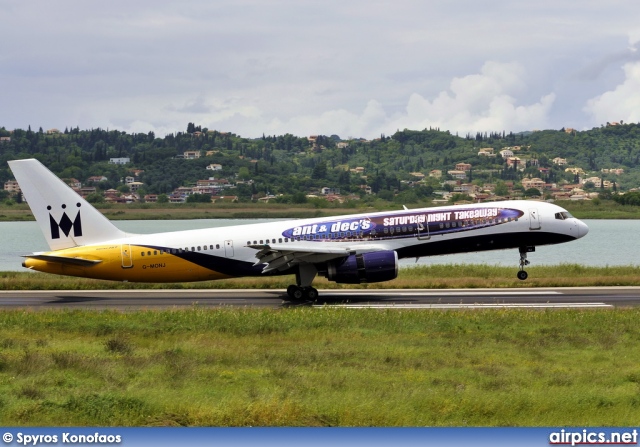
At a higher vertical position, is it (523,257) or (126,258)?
(126,258)

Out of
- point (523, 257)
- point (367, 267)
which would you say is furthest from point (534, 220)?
point (367, 267)

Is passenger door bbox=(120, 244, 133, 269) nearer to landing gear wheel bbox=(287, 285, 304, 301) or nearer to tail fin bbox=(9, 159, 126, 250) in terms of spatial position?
tail fin bbox=(9, 159, 126, 250)

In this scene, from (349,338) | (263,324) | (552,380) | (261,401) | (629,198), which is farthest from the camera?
(629,198)

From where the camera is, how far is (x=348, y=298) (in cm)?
4469

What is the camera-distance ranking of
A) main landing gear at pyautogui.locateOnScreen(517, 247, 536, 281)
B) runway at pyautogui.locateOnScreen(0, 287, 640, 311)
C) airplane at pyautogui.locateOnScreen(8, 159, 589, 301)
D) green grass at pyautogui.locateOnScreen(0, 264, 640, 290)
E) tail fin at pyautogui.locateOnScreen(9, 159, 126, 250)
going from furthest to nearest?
green grass at pyautogui.locateOnScreen(0, 264, 640, 290)
main landing gear at pyautogui.locateOnScreen(517, 247, 536, 281)
tail fin at pyautogui.locateOnScreen(9, 159, 126, 250)
airplane at pyautogui.locateOnScreen(8, 159, 589, 301)
runway at pyautogui.locateOnScreen(0, 287, 640, 311)

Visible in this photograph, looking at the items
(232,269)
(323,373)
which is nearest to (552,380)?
(323,373)

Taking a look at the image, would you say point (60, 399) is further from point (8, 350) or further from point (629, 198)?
point (629, 198)

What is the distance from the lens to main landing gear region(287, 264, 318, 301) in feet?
141

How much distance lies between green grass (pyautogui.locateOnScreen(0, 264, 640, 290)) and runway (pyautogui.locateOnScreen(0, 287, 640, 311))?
1.92 metres

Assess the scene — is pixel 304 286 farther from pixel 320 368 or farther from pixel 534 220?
pixel 320 368

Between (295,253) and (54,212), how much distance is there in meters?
12.8

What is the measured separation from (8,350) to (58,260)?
16073 millimetres


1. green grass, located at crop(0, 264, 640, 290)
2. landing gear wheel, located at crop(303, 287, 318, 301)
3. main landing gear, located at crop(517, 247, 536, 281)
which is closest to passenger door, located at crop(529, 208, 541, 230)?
main landing gear, located at crop(517, 247, 536, 281)

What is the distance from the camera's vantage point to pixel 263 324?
107 feet
